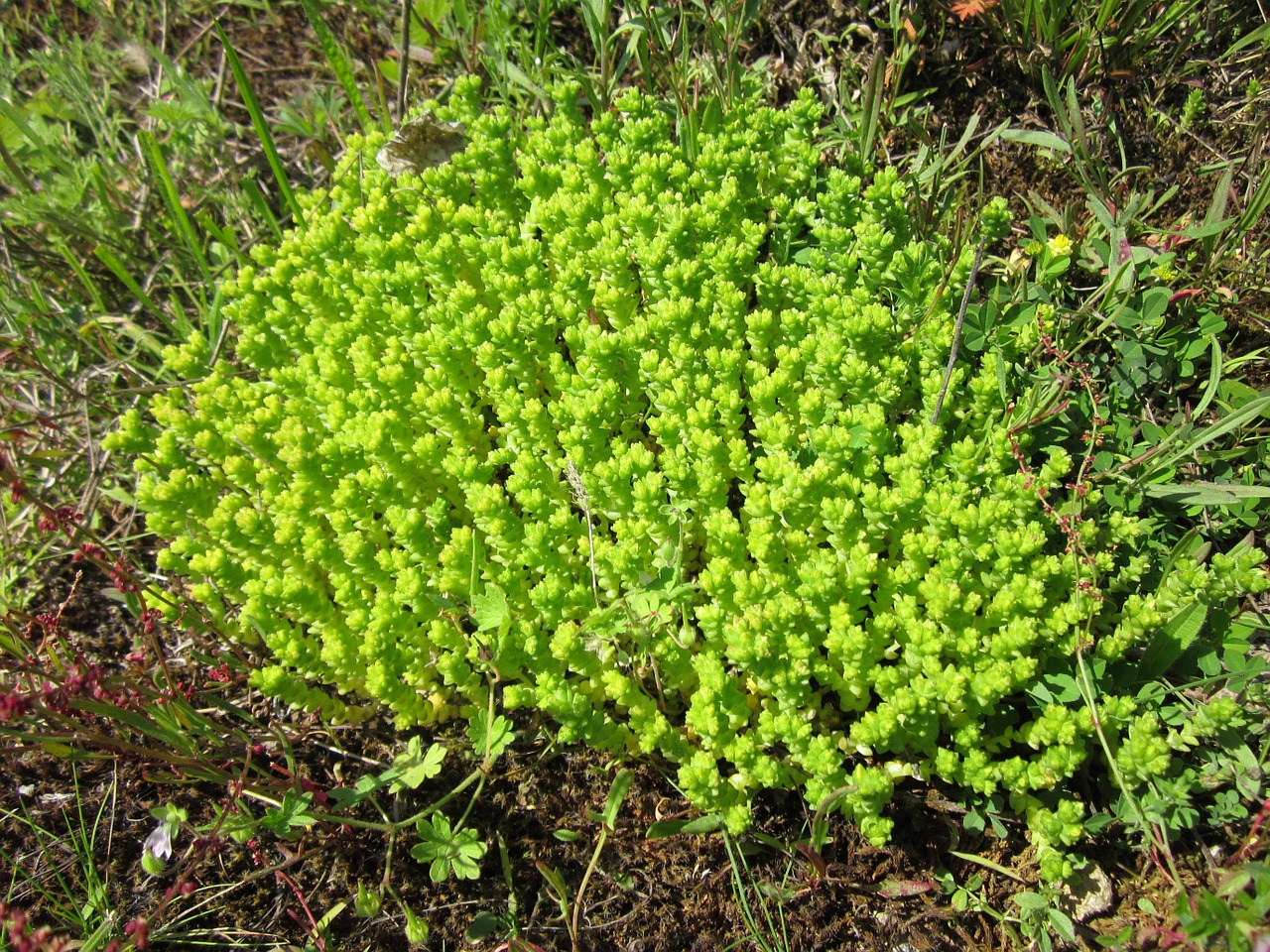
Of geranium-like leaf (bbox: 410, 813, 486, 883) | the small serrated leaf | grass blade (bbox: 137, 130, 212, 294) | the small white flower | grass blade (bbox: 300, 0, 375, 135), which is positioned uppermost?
grass blade (bbox: 300, 0, 375, 135)

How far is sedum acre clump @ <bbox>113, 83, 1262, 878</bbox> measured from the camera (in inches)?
90.7

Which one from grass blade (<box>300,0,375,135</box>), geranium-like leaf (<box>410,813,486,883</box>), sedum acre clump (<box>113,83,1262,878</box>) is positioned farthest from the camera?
grass blade (<box>300,0,375,135</box>)

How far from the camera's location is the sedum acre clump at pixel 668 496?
2.30 meters

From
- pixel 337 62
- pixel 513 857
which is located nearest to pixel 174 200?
pixel 337 62

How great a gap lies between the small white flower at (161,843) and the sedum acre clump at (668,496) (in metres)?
0.59

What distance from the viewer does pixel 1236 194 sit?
3361 millimetres

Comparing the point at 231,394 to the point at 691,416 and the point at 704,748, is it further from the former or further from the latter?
the point at 704,748

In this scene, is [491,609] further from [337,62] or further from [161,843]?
[337,62]

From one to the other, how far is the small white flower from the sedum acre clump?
1.94 feet

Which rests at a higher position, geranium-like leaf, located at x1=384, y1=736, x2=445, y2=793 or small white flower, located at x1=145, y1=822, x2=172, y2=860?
geranium-like leaf, located at x1=384, y1=736, x2=445, y2=793

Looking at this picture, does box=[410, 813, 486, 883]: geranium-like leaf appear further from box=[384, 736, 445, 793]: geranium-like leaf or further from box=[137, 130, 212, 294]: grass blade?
box=[137, 130, 212, 294]: grass blade

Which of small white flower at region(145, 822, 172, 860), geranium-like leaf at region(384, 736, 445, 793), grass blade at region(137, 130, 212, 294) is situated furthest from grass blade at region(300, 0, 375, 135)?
small white flower at region(145, 822, 172, 860)

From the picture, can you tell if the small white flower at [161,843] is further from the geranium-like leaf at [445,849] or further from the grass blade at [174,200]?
the grass blade at [174,200]

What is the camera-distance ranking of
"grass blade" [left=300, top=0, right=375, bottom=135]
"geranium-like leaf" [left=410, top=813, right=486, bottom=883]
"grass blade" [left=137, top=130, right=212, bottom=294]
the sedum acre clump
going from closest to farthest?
the sedum acre clump → "geranium-like leaf" [left=410, top=813, right=486, bottom=883] → "grass blade" [left=137, top=130, right=212, bottom=294] → "grass blade" [left=300, top=0, right=375, bottom=135]
